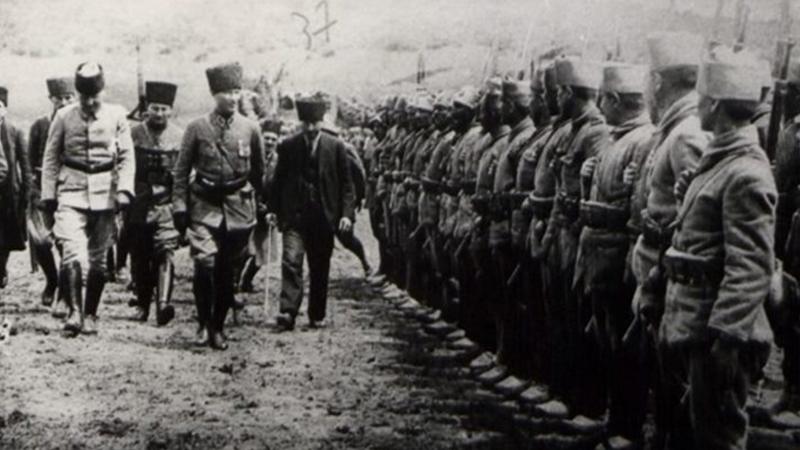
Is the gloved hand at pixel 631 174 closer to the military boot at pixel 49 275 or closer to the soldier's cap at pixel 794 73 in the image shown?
the soldier's cap at pixel 794 73

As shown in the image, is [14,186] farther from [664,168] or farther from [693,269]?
[693,269]

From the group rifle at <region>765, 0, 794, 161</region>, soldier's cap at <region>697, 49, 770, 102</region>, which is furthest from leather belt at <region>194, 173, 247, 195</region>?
soldier's cap at <region>697, 49, 770, 102</region>

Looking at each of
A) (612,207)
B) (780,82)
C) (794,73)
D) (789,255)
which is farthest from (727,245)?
(780,82)

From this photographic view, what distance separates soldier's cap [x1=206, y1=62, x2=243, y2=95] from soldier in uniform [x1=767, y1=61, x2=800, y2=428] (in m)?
4.32

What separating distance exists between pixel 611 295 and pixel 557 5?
2949 cm

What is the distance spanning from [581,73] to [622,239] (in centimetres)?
145

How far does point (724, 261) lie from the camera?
17.1 ft

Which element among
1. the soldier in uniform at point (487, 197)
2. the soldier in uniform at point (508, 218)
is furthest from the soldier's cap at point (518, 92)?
the soldier in uniform at point (487, 197)

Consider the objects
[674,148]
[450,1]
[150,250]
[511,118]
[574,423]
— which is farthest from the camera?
[450,1]

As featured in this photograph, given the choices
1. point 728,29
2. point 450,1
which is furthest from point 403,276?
point 450,1

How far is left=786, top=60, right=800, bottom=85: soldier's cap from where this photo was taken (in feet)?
28.7

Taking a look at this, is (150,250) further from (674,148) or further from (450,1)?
(450,1)

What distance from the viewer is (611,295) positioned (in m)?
7.01

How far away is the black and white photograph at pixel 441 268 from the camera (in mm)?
5449
